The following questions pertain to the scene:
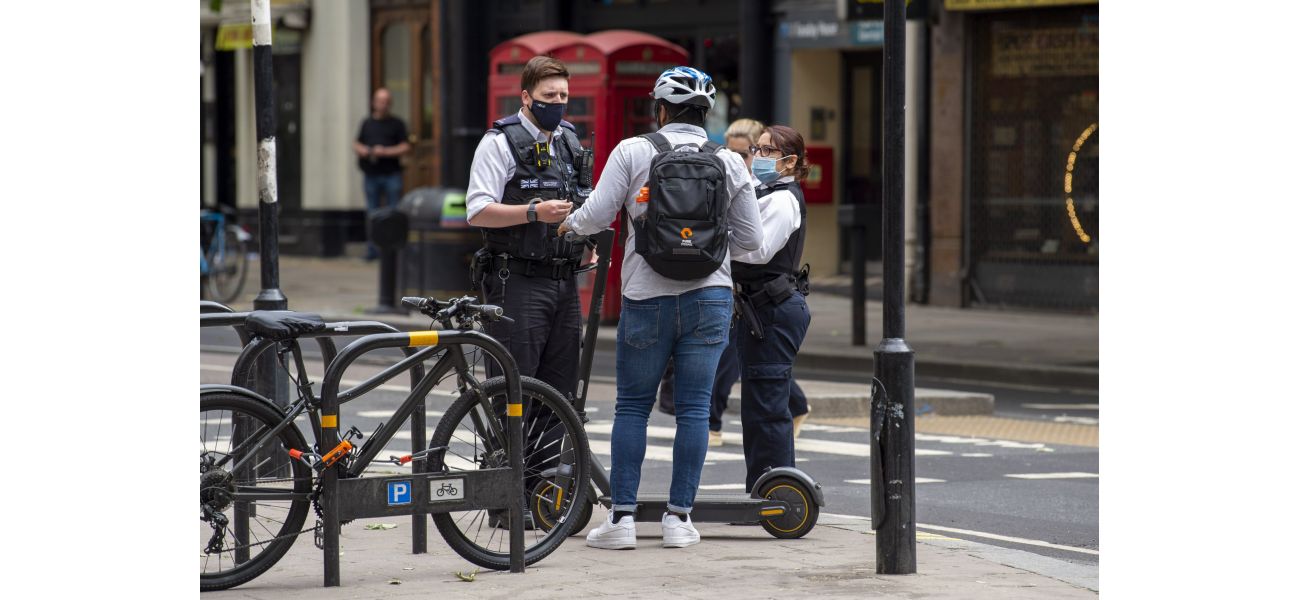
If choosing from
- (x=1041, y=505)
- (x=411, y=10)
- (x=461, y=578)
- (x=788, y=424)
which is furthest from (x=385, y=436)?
(x=411, y=10)

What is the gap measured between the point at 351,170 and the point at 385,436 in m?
19.9

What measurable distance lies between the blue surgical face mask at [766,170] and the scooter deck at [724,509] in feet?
4.45

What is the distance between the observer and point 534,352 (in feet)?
24.0

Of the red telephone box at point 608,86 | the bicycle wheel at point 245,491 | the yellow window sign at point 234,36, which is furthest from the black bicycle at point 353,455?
the yellow window sign at point 234,36

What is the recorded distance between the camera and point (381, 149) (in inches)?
947

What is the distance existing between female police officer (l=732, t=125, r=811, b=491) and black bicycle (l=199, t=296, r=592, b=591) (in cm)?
117

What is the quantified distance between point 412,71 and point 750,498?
18.4m

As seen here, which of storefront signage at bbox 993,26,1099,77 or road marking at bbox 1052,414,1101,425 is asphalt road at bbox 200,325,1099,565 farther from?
storefront signage at bbox 993,26,1099,77

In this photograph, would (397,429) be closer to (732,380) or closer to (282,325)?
(282,325)

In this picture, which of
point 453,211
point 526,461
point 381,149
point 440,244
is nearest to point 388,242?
point 440,244

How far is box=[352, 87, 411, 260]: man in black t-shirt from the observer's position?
24.1 meters

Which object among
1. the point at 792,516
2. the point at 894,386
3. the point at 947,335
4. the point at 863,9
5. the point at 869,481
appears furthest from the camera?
the point at 947,335

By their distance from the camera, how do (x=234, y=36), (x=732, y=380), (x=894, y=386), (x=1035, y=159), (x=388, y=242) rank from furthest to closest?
1. (x=234, y=36)
2. (x=1035, y=159)
3. (x=388, y=242)
4. (x=732, y=380)
5. (x=894, y=386)

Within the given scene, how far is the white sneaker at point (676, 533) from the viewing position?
23.3ft
